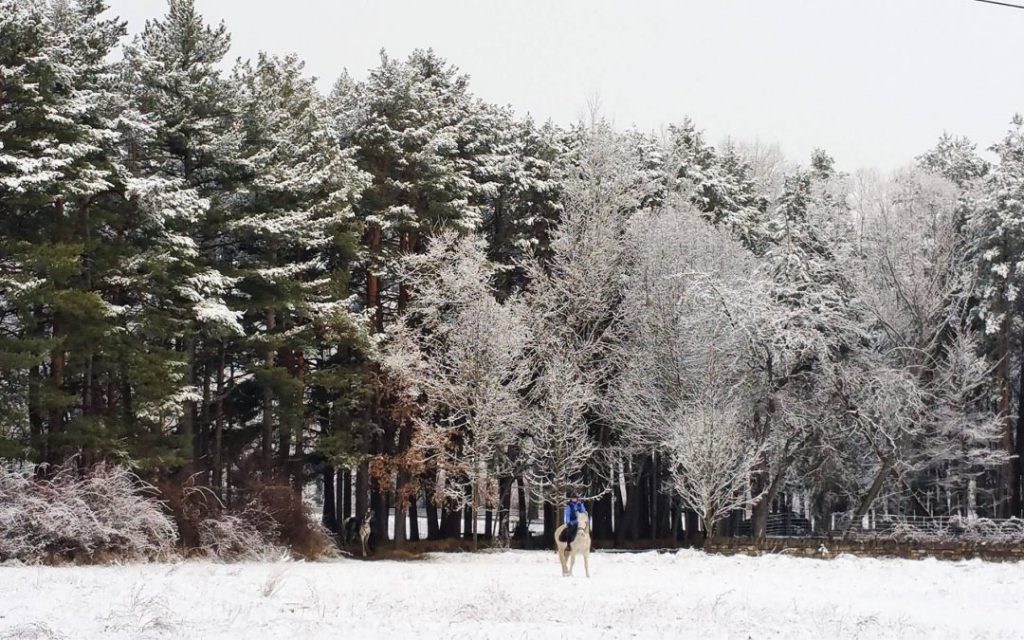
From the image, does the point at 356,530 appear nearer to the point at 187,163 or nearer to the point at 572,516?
the point at 187,163

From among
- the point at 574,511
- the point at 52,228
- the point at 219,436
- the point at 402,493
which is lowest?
the point at 574,511

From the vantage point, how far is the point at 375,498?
139 ft

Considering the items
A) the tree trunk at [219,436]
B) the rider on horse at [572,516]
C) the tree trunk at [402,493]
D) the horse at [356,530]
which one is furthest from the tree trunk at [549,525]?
the rider on horse at [572,516]

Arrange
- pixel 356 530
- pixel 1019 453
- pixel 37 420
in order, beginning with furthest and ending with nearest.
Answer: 1. pixel 1019 453
2. pixel 356 530
3. pixel 37 420

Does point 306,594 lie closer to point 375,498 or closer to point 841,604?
point 841,604

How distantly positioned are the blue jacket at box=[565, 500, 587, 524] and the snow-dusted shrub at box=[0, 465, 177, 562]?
31.2 feet

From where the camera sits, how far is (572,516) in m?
24.5

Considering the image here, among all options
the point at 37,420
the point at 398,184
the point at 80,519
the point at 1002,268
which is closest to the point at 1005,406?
the point at 1002,268

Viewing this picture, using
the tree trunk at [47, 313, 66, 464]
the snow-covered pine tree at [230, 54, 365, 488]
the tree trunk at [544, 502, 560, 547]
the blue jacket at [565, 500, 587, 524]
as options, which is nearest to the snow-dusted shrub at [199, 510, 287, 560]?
the tree trunk at [47, 313, 66, 464]

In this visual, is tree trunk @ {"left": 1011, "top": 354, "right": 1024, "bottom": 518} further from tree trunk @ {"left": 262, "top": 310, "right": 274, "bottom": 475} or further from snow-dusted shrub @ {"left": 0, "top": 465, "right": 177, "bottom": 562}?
snow-dusted shrub @ {"left": 0, "top": 465, "right": 177, "bottom": 562}

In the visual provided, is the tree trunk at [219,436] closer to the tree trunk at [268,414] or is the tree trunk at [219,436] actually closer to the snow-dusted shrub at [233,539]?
the tree trunk at [268,414]

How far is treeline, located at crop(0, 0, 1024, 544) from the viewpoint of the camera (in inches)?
1114

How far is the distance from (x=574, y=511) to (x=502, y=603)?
28.0 ft

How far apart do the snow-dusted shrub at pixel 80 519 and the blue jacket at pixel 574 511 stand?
950cm
